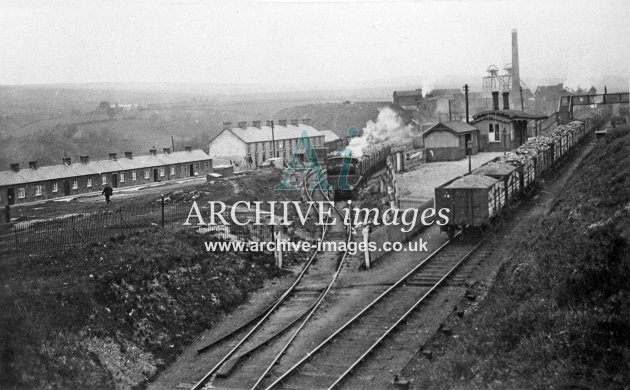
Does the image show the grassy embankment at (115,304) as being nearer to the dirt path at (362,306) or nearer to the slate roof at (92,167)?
the dirt path at (362,306)

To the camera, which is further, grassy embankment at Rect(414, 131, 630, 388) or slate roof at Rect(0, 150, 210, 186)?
slate roof at Rect(0, 150, 210, 186)

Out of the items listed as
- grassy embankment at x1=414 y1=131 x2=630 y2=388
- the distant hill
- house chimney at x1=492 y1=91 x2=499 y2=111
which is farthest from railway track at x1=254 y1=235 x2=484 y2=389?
the distant hill

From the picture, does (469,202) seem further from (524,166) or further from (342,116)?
(342,116)

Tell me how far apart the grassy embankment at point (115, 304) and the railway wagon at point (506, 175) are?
10.7 m

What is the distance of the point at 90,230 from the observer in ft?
66.6

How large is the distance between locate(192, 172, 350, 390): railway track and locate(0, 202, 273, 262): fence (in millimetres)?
3315

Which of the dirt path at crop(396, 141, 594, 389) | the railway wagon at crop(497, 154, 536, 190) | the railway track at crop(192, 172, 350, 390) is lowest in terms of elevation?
the railway track at crop(192, 172, 350, 390)

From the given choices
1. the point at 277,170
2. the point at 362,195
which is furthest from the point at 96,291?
the point at 277,170

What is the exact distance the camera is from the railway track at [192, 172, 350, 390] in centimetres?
1298

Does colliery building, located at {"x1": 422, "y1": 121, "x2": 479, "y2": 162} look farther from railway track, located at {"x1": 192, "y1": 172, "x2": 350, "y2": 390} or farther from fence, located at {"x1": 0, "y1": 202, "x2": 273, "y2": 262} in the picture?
railway track, located at {"x1": 192, "y1": 172, "x2": 350, "y2": 390}

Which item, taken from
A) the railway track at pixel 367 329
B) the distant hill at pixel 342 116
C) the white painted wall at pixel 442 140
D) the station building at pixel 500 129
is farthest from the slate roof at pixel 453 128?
the distant hill at pixel 342 116

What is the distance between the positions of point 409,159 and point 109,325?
3273 centimetres

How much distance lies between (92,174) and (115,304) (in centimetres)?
3185

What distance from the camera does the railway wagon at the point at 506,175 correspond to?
2553 cm
